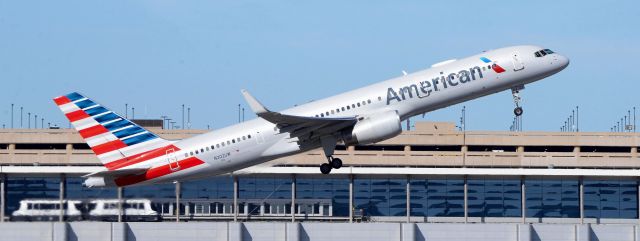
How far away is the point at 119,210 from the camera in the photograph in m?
64.3

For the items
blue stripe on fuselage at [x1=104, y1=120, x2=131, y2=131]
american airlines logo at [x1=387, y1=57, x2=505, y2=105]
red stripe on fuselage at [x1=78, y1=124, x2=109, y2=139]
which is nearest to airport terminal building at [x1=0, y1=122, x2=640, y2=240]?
red stripe on fuselage at [x1=78, y1=124, x2=109, y2=139]

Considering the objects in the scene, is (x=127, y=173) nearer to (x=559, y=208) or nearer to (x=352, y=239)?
(x=352, y=239)

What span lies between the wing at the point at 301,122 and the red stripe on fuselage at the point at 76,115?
466 inches

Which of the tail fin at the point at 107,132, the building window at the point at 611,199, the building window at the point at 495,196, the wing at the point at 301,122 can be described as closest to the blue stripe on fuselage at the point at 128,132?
the tail fin at the point at 107,132

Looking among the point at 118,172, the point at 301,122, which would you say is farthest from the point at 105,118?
the point at 301,122

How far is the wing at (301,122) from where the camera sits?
68.4 metres

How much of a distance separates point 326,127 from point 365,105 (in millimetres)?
2405

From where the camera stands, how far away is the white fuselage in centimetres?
7238

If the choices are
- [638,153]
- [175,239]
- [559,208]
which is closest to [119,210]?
[175,239]

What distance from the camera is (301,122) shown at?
2805 inches

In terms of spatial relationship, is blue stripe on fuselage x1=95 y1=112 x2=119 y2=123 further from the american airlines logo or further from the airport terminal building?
the american airlines logo

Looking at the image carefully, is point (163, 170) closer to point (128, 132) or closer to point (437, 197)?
point (128, 132)

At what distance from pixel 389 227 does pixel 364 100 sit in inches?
528

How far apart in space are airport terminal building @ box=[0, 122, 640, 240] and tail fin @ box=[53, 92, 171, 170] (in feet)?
7.74
